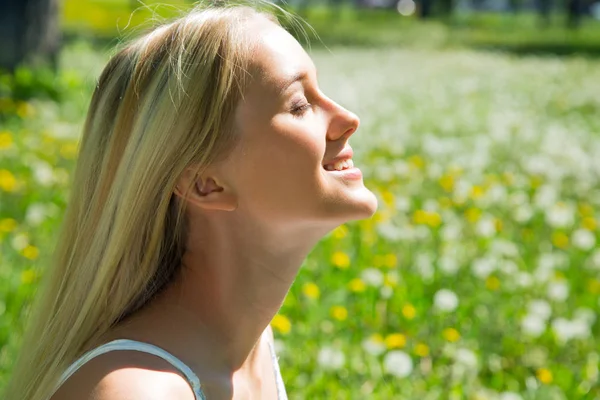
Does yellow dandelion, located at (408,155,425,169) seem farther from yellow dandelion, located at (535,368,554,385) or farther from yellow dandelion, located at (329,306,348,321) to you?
yellow dandelion, located at (535,368,554,385)

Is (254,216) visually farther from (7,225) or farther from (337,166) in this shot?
(7,225)

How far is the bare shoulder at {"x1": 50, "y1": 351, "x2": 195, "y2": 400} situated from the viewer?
152cm

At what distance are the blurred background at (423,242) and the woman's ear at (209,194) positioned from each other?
1.36ft

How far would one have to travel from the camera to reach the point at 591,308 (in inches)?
147

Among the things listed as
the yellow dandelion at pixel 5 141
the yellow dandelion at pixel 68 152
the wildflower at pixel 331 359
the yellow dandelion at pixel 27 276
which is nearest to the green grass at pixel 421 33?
the yellow dandelion at pixel 5 141

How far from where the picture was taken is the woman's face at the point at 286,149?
1.71m

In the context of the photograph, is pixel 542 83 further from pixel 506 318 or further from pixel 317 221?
pixel 317 221

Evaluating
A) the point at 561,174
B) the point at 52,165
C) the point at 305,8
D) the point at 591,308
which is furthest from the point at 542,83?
the point at 305,8

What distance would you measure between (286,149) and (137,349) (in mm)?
438

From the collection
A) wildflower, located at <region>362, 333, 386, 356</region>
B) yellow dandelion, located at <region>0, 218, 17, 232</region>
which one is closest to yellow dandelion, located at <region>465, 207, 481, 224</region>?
wildflower, located at <region>362, 333, 386, 356</region>

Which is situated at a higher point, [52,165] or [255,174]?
[255,174]

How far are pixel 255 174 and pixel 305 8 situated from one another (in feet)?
100

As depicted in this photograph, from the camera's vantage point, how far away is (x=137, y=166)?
1654 millimetres

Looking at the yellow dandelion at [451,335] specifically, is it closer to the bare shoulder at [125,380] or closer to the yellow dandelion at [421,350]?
the yellow dandelion at [421,350]
